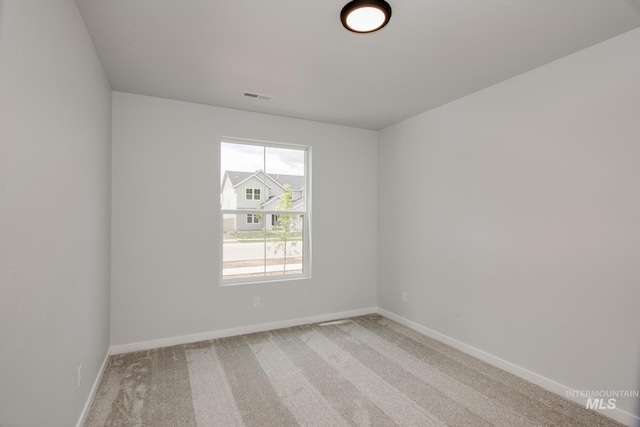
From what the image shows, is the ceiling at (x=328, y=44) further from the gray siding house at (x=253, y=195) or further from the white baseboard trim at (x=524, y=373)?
the white baseboard trim at (x=524, y=373)

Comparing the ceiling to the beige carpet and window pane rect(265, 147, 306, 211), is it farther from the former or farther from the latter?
the beige carpet

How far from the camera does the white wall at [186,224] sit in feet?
10.8

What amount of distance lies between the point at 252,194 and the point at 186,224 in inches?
34.2

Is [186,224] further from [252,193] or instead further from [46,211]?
[46,211]

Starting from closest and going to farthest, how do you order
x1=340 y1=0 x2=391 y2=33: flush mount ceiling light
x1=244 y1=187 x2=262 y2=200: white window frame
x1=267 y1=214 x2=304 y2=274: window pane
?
x1=340 y1=0 x2=391 y2=33: flush mount ceiling light, x1=244 y1=187 x2=262 y2=200: white window frame, x1=267 y1=214 x2=304 y2=274: window pane

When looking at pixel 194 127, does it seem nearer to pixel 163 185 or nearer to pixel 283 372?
pixel 163 185

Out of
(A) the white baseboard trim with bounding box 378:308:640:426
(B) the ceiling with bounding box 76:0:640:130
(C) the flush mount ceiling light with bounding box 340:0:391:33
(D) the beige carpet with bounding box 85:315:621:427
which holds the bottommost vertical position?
(D) the beige carpet with bounding box 85:315:621:427

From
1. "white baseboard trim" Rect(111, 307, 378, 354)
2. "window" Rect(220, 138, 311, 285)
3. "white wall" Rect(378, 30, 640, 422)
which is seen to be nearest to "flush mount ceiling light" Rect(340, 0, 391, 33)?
"white wall" Rect(378, 30, 640, 422)

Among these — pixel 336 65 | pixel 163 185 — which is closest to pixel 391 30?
pixel 336 65

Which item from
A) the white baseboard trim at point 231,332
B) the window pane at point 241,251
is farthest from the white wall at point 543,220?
the window pane at point 241,251

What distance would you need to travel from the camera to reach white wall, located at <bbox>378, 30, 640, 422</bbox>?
2.22 meters

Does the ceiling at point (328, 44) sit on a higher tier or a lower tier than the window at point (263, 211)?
higher

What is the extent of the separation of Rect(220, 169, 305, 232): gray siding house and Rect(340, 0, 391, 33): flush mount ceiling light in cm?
232

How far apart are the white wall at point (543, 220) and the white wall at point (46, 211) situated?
3.33 metres
